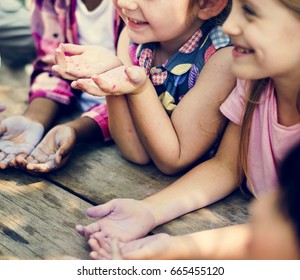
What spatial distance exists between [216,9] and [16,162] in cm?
76

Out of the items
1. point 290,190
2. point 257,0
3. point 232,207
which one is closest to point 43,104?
point 232,207

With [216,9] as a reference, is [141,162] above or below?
below

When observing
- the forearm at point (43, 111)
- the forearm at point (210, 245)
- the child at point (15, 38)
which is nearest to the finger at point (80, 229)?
the forearm at point (210, 245)

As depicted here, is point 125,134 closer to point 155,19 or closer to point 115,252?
point 155,19

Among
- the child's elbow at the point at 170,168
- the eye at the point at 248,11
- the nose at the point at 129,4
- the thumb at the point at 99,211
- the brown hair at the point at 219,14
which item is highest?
the eye at the point at 248,11

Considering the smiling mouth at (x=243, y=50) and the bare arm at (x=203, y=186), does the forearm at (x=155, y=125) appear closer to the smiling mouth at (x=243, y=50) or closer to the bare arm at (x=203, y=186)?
the bare arm at (x=203, y=186)

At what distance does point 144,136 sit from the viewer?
202 cm

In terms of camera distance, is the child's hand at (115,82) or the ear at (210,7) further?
the ear at (210,7)

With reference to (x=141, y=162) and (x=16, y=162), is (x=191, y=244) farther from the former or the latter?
(x=16, y=162)

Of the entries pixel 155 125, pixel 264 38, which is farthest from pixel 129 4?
pixel 264 38

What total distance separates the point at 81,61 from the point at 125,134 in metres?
0.28

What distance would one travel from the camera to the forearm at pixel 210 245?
5.46 feet

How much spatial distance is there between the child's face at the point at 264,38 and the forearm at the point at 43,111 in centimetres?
84

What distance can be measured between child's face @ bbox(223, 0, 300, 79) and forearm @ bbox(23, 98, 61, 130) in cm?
84
